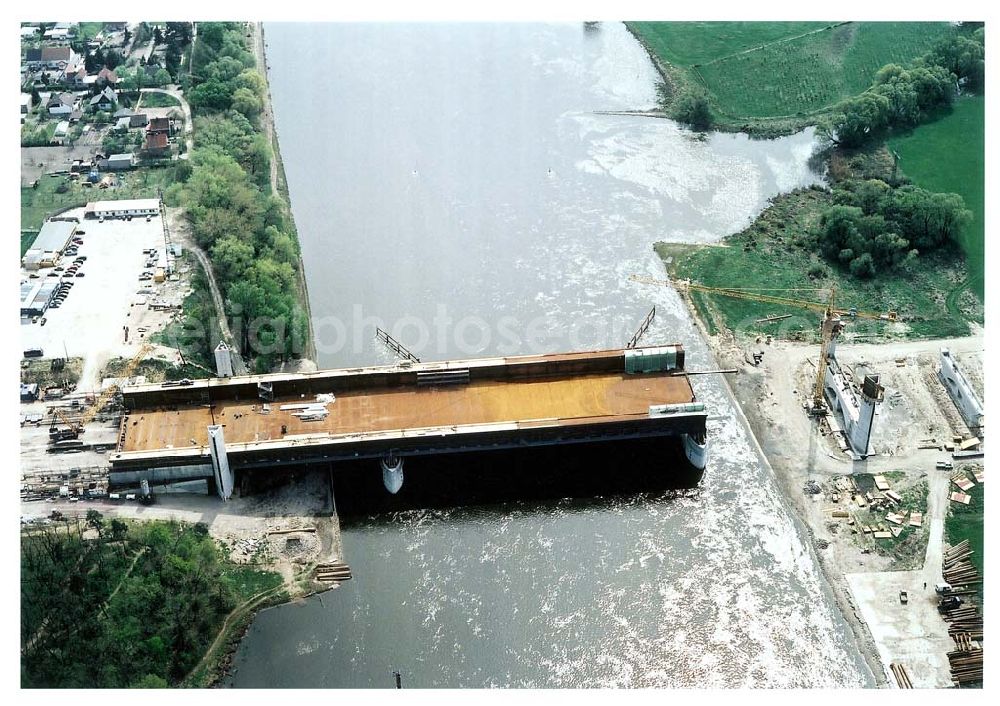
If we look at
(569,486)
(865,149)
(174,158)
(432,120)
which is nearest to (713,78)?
(865,149)

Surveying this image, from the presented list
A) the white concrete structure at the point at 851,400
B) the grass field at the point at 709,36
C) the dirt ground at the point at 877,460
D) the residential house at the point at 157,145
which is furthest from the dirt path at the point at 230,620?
the grass field at the point at 709,36

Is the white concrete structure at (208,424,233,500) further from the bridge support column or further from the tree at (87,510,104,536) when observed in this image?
the bridge support column

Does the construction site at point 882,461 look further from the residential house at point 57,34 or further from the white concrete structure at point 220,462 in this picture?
the residential house at point 57,34

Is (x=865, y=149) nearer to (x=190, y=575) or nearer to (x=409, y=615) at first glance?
(x=409, y=615)

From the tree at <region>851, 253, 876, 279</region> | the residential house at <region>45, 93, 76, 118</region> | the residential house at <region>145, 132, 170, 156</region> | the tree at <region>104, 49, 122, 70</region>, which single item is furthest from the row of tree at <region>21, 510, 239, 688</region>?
the tree at <region>104, 49, 122, 70</region>

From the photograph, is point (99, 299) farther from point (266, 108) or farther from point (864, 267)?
point (864, 267)
